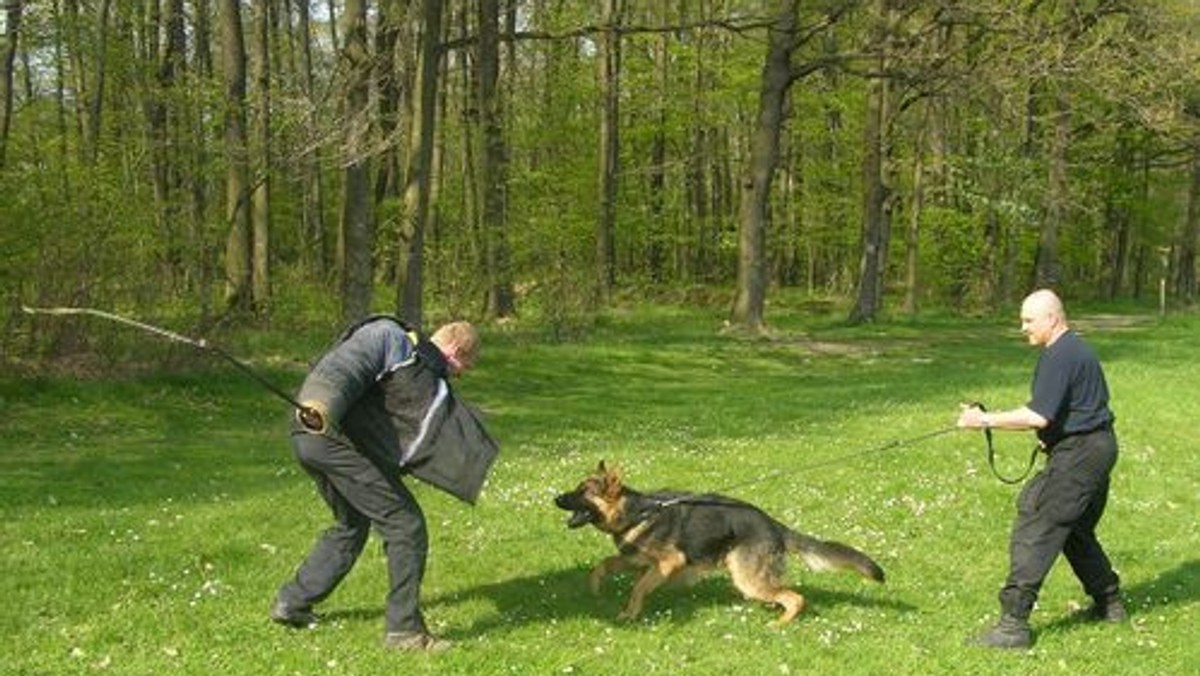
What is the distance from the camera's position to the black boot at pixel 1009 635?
8758 millimetres

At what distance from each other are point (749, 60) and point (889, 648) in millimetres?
42245

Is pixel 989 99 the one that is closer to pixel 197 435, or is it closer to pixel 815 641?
pixel 197 435

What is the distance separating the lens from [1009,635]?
877 centimetres

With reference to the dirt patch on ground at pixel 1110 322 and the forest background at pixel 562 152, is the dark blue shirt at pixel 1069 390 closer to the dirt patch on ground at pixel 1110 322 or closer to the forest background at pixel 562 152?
the forest background at pixel 562 152

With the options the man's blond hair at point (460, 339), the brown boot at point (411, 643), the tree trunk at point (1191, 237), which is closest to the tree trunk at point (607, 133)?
the tree trunk at point (1191, 237)

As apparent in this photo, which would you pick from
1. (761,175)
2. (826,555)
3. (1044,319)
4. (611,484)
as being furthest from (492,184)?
(1044,319)

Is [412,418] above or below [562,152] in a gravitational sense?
below

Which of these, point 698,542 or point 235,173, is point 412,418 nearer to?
point 698,542

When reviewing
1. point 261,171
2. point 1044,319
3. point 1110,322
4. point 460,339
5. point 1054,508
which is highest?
point 261,171

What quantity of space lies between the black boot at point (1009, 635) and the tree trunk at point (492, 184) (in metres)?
22.3

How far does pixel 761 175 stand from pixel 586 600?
80.5 ft

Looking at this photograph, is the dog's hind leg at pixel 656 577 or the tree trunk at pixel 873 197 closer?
the dog's hind leg at pixel 656 577

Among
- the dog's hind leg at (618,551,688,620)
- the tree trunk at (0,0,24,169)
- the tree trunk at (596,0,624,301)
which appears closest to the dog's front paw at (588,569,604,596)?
the dog's hind leg at (618,551,688,620)

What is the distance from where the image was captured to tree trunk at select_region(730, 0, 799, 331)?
33.1m
